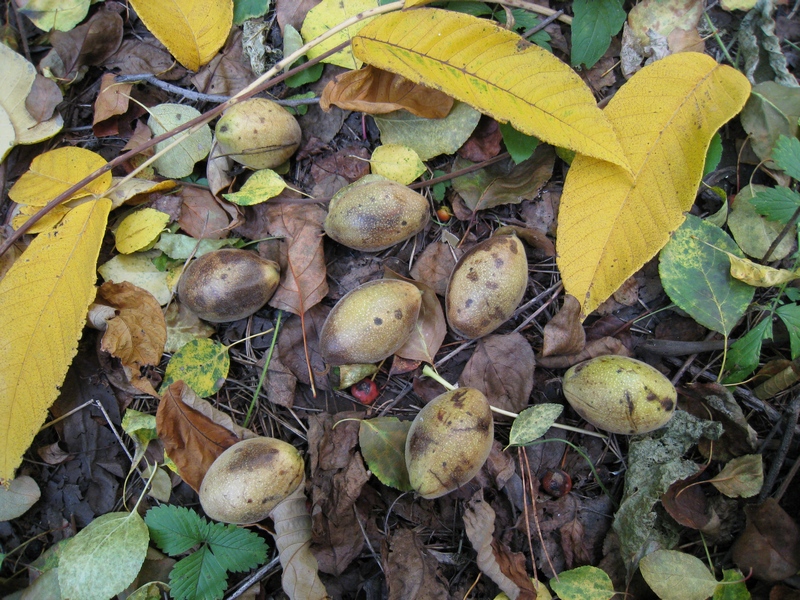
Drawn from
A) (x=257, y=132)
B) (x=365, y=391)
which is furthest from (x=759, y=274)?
(x=257, y=132)

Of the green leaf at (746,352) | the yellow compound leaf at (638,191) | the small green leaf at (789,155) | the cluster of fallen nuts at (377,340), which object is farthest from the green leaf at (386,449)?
the small green leaf at (789,155)

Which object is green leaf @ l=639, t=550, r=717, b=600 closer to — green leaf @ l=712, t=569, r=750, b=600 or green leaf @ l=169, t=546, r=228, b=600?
green leaf @ l=712, t=569, r=750, b=600

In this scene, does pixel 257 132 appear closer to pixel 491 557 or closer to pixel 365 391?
pixel 365 391

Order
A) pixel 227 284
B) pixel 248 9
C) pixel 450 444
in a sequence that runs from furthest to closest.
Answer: pixel 248 9, pixel 227 284, pixel 450 444

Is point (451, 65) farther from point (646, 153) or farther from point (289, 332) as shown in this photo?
point (289, 332)

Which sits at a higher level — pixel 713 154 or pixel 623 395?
pixel 713 154

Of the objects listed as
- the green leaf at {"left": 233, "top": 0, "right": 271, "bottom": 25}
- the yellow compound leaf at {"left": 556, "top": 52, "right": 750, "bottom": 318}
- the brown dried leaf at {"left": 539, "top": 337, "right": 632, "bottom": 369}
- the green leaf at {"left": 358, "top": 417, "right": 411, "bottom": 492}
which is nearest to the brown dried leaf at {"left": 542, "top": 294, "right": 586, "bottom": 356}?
the brown dried leaf at {"left": 539, "top": 337, "right": 632, "bottom": 369}

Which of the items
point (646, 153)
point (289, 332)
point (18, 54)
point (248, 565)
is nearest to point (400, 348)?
point (289, 332)

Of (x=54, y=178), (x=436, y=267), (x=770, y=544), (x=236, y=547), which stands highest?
(x=54, y=178)
